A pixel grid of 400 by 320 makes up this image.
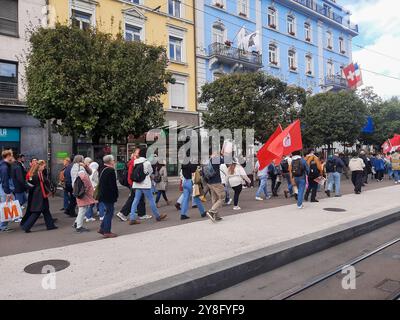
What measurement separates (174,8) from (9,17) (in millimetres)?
10468

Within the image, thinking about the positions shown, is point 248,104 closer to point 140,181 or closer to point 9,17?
point 140,181

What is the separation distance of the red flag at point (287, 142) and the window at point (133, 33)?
14.4 m

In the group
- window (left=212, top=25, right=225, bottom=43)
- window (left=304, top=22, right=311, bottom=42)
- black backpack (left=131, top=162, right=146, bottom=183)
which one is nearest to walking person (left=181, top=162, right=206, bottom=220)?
black backpack (left=131, top=162, right=146, bottom=183)

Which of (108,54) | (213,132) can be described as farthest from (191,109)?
(108,54)

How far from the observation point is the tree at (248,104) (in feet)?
61.3

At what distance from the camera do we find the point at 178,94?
75.2 ft

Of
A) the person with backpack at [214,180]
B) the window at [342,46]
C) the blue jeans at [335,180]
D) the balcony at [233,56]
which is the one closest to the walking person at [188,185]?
the person with backpack at [214,180]

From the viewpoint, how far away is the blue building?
24406 mm

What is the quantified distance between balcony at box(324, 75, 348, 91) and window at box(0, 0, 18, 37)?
2748 cm

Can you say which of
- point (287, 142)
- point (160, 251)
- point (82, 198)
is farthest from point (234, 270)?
point (287, 142)

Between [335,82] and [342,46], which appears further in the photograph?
[342,46]

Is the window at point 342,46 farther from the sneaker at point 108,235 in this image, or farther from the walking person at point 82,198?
the sneaker at point 108,235

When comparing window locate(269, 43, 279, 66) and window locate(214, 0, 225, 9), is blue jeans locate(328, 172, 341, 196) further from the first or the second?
window locate(269, 43, 279, 66)

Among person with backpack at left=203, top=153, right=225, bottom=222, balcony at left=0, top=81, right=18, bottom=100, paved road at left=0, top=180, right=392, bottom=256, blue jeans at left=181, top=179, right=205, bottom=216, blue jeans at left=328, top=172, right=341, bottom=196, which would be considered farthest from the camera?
balcony at left=0, top=81, right=18, bottom=100
